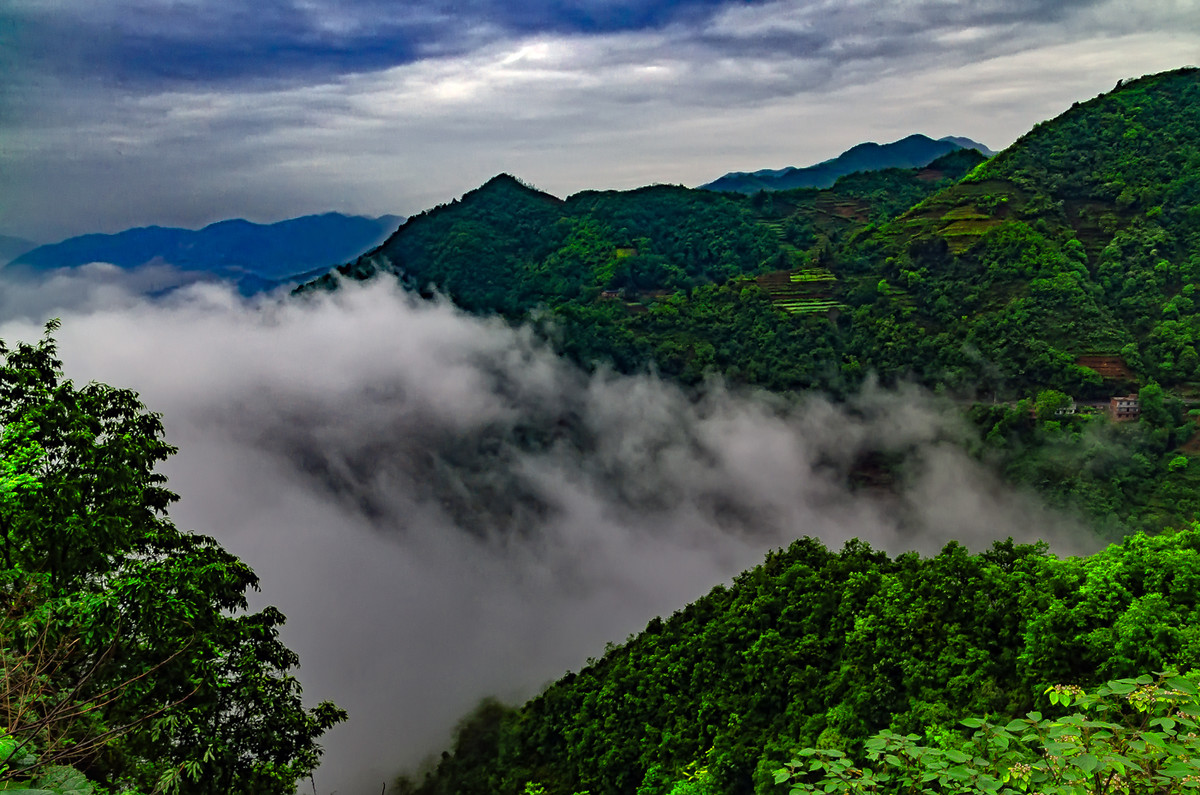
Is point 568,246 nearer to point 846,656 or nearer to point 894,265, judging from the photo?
point 894,265

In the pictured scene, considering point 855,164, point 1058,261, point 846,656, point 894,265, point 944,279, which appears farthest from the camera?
point 855,164

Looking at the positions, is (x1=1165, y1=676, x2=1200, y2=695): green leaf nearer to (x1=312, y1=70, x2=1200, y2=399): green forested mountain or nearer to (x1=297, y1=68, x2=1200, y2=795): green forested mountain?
(x1=297, y1=68, x2=1200, y2=795): green forested mountain

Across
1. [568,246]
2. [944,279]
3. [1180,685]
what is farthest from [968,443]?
[568,246]

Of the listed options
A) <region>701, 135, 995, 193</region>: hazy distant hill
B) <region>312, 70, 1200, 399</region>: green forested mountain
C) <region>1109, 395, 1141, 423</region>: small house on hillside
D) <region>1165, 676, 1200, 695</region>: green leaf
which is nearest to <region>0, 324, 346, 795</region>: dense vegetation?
<region>1165, 676, 1200, 695</region>: green leaf

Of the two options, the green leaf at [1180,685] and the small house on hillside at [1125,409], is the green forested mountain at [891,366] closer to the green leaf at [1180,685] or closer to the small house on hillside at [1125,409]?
the small house on hillside at [1125,409]

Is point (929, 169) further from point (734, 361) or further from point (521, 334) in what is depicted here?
point (521, 334)

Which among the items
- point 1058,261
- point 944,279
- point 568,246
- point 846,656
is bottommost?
point 846,656

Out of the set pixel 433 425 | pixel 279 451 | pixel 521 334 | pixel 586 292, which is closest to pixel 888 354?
pixel 586 292
